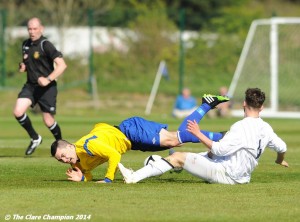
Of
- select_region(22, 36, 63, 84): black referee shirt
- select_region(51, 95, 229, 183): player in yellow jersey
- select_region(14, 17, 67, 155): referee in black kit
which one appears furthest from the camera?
select_region(22, 36, 63, 84): black referee shirt

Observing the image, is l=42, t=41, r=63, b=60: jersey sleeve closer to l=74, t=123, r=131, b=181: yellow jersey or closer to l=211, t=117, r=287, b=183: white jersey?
l=74, t=123, r=131, b=181: yellow jersey

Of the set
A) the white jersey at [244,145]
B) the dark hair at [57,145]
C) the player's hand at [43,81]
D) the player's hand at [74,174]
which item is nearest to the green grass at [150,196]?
the player's hand at [74,174]

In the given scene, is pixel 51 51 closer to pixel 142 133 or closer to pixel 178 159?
pixel 142 133

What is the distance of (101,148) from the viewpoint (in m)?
11.6

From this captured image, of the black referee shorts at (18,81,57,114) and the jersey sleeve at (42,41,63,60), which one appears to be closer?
the jersey sleeve at (42,41,63,60)

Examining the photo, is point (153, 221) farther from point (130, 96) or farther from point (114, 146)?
point (130, 96)

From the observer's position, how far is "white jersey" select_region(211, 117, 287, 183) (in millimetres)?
11070

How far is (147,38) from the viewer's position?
39625 mm

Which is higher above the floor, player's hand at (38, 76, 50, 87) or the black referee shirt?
the black referee shirt

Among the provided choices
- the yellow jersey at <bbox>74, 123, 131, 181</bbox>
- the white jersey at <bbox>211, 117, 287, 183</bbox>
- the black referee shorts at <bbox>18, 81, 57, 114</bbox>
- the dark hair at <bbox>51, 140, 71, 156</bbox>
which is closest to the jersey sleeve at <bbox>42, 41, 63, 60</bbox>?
the black referee shorts at <bbox>18, 81, 57, 114</bbox>

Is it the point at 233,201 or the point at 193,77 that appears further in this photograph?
the point at 193,77

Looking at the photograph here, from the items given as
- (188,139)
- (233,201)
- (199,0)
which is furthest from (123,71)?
(233,201)

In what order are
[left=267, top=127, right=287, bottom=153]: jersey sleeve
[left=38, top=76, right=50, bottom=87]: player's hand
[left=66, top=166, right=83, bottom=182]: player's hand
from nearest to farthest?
[left=267, top=127, right=287, bottom=153]: jersey sleeve, [left=66, top=166, right=83, bottom=182]: player's hand, [left=38, top=76, right=50, bottom=87]: player's hand

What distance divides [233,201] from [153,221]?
1493mm
